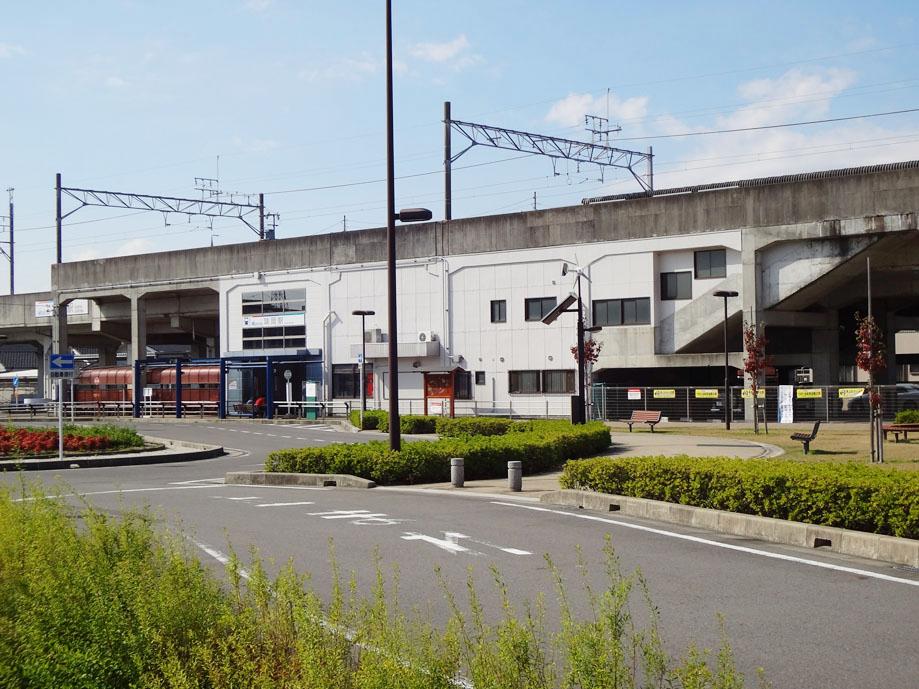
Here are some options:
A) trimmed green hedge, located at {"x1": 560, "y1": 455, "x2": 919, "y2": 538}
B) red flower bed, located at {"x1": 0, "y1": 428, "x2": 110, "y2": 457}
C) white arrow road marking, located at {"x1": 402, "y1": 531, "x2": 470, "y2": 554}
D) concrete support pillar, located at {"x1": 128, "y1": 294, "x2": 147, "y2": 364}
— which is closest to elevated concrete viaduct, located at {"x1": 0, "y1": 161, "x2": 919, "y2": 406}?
concrete support pillar, located at {"x1": 128, "y1": 294, "x2": 147, "y2": 364}

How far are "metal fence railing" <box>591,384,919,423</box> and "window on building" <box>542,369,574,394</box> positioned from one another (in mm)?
1884

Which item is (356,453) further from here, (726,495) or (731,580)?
(731,580)

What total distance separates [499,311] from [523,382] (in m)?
3.84

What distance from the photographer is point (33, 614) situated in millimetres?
6066

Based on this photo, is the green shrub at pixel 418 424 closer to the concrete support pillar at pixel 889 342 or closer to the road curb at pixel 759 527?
the road curb at pixel 759 527

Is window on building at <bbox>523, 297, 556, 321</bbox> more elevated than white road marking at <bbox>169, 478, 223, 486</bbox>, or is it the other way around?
window on building at <bbox>523, 297, 556, 321</bbox>

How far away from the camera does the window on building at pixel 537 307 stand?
48562mm

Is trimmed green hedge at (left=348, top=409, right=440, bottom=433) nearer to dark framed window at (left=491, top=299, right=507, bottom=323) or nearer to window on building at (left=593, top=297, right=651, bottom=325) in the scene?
dark framed window at (left=491, top=299, right=507, bottom=323)

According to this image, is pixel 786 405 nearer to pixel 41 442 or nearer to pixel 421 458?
pixel 421 458

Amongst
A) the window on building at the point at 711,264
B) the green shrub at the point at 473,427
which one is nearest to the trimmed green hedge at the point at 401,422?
the green shrub at the point at 473,427

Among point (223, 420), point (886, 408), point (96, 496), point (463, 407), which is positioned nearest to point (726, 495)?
point (96, 496)

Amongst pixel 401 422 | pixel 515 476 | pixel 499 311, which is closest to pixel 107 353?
pixel 499 311

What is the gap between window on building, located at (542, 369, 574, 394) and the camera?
155 ft

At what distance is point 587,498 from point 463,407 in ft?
114
